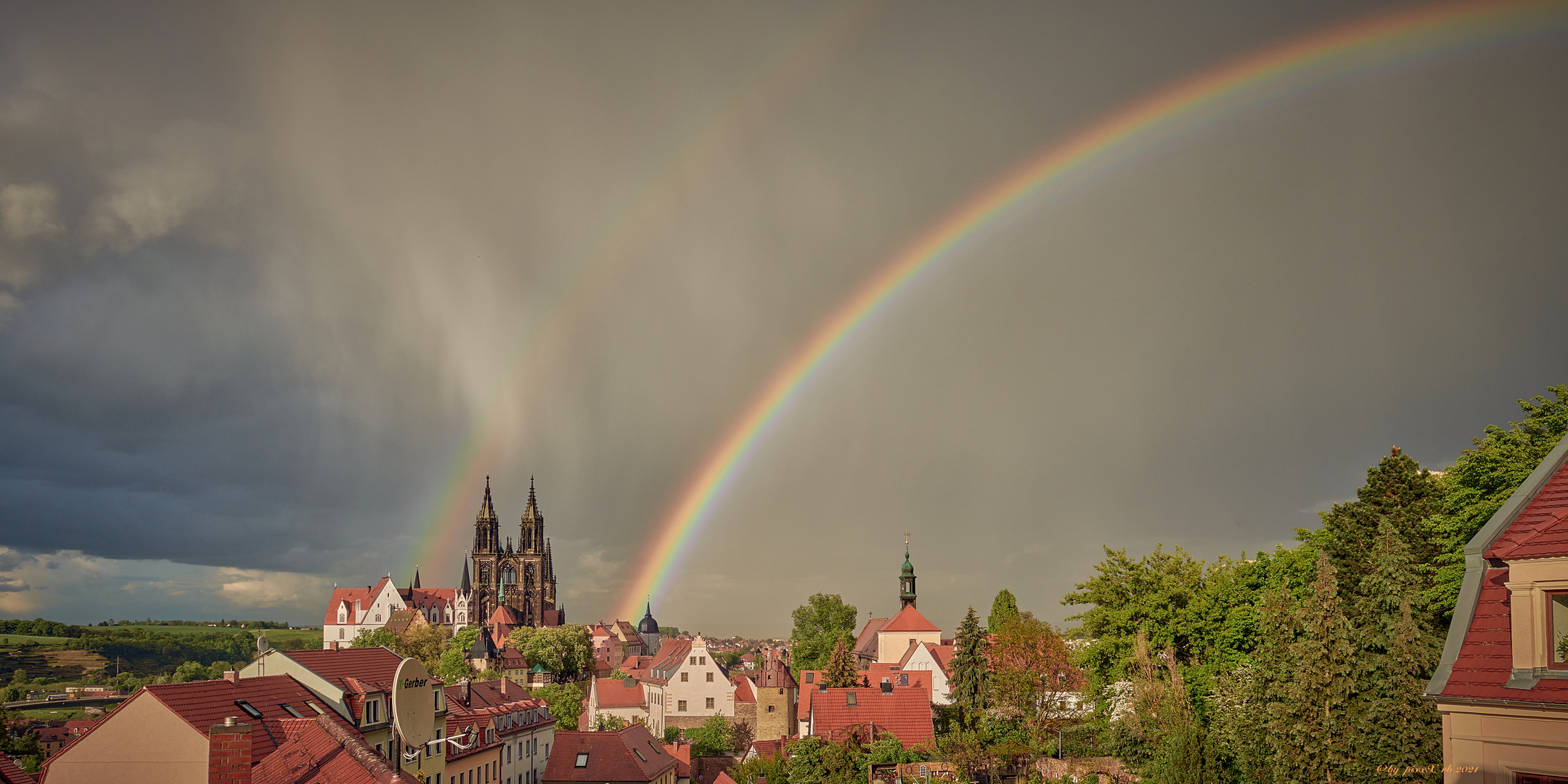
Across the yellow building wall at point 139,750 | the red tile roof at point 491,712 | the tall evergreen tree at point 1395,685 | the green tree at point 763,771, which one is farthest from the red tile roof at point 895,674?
the yellow building wall at point 139,750

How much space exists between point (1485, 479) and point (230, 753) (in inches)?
1495

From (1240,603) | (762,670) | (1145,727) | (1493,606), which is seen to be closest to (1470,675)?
(1493,606)

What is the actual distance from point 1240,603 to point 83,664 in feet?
533

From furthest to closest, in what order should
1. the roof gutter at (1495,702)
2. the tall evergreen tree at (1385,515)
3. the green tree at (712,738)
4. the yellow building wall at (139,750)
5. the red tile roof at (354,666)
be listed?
the green tree at (712,738)
the red tile roof at (354,666)
the tall evergreen tree at (1385,515)
the yellow building wall at (139,750)
the roof gutter at (1495,702)

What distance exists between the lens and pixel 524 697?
7550 cm

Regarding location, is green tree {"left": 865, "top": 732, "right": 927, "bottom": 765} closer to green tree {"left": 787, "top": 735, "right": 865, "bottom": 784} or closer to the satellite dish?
green tree {"left": 787, "top": 735, "right": 865, "bottom": 784}

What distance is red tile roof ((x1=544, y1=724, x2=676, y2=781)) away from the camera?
220 ft

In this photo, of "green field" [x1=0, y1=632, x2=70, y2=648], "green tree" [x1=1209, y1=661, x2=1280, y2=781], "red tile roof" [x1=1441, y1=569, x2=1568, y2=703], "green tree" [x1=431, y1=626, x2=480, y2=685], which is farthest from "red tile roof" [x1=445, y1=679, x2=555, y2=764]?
"green field" [x1=0, y1=632, x2=70, y2=648]

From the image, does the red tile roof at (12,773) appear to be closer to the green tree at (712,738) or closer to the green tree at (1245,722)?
the green tree at (1245,722)

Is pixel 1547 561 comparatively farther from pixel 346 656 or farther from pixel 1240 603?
pixel 346 656

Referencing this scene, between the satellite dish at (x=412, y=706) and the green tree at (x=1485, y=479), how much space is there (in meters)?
29.1

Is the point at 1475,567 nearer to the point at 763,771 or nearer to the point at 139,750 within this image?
the point at 139,750

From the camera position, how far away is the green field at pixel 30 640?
155 metres

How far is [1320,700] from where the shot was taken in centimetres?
2530
